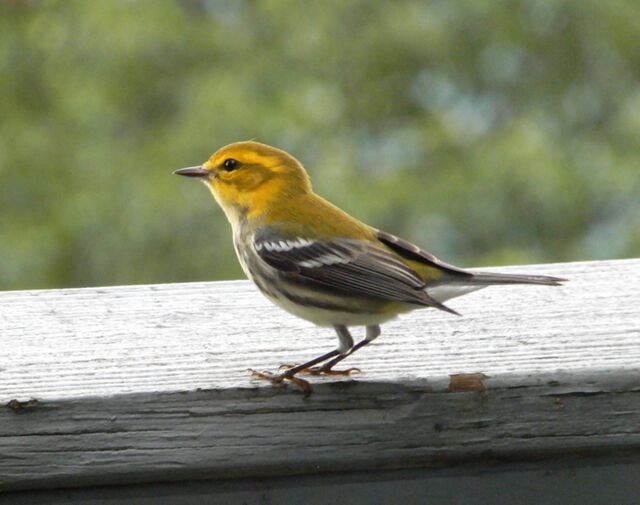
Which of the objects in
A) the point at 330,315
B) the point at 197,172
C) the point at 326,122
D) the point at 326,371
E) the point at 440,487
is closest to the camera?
the point at 440,487

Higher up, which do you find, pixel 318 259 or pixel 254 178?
pixel 254 178

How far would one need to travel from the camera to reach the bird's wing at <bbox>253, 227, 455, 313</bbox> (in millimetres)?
2830

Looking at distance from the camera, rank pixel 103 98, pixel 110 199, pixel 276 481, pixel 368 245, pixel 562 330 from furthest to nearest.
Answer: pixel 103 98, pixel 110 199, pixel 368 245, pixel 562 330, pixel 276 481

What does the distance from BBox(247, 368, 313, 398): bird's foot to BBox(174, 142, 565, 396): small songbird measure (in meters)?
0.12

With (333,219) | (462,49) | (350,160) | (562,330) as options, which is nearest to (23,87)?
(350,160)

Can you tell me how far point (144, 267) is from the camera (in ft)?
26.0

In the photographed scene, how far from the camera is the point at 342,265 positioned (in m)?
2.98

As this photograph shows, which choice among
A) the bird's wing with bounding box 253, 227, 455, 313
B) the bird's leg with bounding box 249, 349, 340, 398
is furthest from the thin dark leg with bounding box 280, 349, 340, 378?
the bird's wing with bounding box 253, 227, 455, 313

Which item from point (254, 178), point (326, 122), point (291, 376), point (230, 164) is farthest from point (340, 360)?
point (326, 122)

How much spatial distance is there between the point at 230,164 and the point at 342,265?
29.2 inches

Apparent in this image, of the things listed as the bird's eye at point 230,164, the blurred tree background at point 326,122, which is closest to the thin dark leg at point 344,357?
the bird's eye at point 230,164

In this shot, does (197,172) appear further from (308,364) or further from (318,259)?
(308,364)

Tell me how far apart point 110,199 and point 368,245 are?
4.89 metres

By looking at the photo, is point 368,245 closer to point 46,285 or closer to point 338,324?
point 338,324
